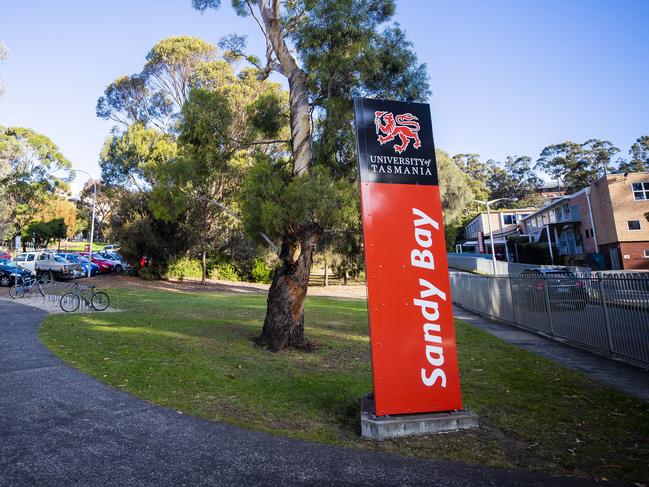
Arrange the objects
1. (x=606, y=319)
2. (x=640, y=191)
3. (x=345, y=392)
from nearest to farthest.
→ (x=345, y=392) < (x=606, y=319) < (x=640, y=191)

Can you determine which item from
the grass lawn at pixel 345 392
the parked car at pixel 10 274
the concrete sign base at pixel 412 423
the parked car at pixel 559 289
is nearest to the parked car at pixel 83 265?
the parked car at pixel 10 274

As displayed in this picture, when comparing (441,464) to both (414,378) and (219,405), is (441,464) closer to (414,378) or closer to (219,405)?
(414,378)

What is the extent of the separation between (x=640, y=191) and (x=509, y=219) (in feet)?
106

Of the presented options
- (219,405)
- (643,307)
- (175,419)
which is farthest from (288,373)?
(643,307)

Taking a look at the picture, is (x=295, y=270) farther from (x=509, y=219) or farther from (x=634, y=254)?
(x=509, y=219)

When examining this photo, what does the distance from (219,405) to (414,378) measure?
7.86 ft

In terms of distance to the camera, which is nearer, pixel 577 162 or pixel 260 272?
pixel 260 272

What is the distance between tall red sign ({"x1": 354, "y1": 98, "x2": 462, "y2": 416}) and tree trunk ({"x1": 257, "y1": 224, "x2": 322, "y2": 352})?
4.47 m

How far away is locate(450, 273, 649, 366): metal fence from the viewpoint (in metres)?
7.23

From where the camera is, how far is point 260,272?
3316 centimetres

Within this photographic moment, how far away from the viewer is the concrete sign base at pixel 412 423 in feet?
14.0

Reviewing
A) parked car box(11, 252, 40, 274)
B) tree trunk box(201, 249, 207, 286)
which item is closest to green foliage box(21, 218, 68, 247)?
parked car box(11, 252, 40, 274)

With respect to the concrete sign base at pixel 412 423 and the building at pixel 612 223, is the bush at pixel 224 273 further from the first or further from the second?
the building at pixel 612 223

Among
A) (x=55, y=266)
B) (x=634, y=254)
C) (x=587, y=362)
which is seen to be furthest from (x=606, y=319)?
(x=634, y=254)
